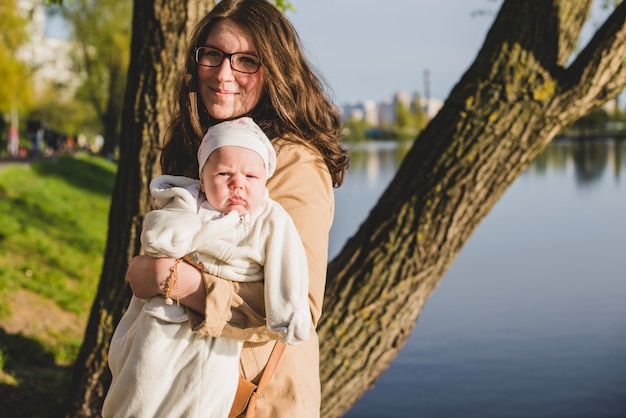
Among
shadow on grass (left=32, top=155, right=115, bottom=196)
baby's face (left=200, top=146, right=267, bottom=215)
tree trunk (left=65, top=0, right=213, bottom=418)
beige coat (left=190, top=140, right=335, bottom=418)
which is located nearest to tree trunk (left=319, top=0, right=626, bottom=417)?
tree trunk (left=65, top=0, right=213, bottom=418)

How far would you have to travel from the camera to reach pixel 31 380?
6059 millimetres

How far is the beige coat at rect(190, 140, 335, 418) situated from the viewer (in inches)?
80.5

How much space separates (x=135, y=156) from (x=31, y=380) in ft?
9.16

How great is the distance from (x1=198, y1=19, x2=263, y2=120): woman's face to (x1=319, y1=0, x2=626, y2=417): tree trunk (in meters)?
1.57

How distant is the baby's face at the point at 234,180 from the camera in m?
2.05

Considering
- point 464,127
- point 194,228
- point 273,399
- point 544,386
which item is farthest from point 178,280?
point 544,386

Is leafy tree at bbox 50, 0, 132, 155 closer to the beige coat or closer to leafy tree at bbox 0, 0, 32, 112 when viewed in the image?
leafy tree at bbox 0, 0, 32, 112

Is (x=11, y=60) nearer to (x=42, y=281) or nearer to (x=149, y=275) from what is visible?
(x=42, y=281)

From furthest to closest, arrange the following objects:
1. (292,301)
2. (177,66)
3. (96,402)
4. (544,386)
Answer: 1. (544,386)
2. (96,402)
3. (177,66)
4. (292,301)

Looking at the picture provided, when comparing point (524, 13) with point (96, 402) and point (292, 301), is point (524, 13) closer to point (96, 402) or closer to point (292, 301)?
point (292, 301)

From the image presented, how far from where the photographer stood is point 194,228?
6.61ft

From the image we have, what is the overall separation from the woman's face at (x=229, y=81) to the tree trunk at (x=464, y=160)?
157 cm

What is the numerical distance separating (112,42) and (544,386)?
29.2 meters

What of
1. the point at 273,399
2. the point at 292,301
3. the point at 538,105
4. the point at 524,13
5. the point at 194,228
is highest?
the point at 524,13
